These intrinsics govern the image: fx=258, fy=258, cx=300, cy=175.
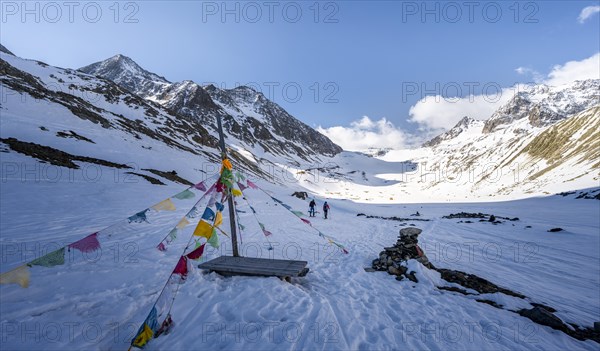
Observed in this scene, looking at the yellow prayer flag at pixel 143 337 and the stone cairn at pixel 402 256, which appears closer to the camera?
the yellow prayer flag at pixel 143 337

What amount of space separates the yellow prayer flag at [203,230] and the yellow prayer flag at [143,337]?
8.50 ft

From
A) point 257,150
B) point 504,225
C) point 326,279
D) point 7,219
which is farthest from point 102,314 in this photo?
point 257,150

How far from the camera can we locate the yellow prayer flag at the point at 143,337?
176 inches

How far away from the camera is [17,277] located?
14.6 feet

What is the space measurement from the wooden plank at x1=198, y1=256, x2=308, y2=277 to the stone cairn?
3644 millimetres

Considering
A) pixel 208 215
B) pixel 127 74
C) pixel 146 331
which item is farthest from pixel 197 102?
pixel 146 331

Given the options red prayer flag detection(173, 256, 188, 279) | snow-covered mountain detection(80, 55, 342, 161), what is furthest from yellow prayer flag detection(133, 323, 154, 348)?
snow-covered mountain detection(80, 55, 342, 161)

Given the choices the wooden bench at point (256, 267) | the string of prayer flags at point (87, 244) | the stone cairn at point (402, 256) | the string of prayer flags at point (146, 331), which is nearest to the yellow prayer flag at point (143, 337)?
the string of prayer flags at point (146, 331)

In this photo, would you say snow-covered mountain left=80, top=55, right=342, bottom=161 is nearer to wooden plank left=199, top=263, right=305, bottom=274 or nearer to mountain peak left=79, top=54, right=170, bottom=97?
mountain peak left=79, top=54, right=170, bottom=97

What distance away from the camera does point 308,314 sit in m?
5.94

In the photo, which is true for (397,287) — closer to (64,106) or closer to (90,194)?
(90,194)

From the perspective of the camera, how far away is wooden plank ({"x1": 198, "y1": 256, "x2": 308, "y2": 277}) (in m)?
7.52

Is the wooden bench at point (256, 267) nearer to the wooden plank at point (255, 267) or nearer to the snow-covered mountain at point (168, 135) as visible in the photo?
the wooden plank at point (255, 267)

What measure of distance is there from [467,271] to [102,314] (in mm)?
12042
